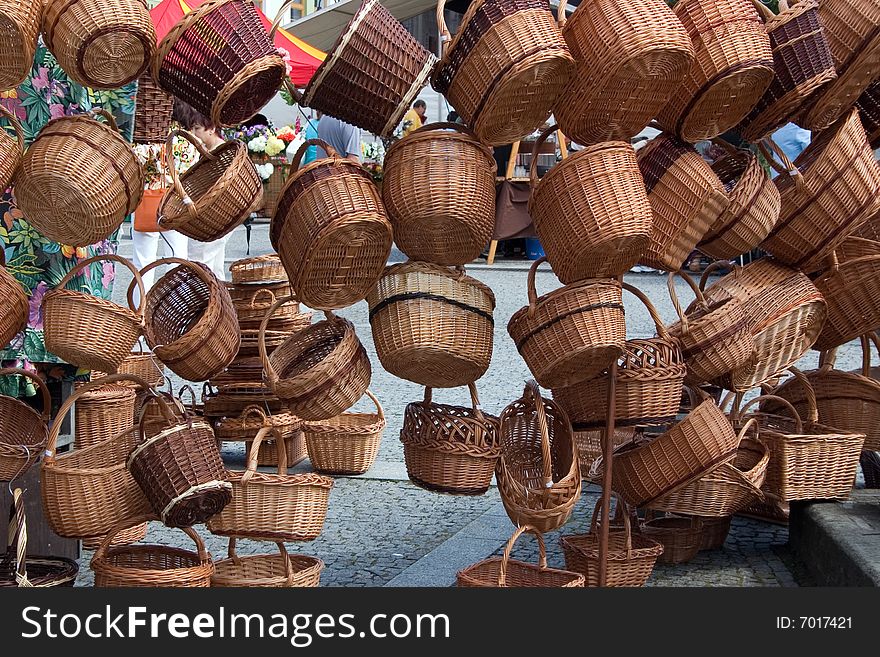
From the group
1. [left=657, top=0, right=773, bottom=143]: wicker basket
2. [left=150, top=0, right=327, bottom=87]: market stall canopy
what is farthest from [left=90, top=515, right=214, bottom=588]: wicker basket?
[left=150, top=0, right=327, bottom=87]: market stall canopy

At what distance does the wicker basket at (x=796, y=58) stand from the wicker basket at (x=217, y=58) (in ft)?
4.44

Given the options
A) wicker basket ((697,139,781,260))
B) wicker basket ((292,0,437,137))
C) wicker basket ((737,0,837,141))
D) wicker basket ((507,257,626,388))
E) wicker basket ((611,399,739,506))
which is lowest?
wicker basket ((611,399,739,506))

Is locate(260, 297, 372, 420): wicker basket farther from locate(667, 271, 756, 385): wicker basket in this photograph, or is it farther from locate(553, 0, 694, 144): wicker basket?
locate(667, 271, 756, 385): wicker basket

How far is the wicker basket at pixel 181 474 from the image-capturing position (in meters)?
2.76

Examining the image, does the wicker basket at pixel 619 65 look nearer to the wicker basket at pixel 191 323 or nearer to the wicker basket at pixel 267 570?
the wicker basket at pixel 191 323

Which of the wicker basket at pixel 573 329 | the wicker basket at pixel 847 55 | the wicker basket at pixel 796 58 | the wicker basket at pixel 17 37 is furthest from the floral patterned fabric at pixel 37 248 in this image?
the wicker basket at pixel 847 55

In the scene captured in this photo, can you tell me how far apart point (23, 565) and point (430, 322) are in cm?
129

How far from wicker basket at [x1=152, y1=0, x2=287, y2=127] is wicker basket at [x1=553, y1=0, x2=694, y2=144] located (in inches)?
29.1

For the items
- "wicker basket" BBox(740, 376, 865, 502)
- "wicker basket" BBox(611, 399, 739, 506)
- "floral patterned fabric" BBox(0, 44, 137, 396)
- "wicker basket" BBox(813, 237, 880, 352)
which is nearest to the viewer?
"wicker basket" BBox(611, 399, 739, 506)

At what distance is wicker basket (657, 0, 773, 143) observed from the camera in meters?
2.92

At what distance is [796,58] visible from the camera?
3.10 m

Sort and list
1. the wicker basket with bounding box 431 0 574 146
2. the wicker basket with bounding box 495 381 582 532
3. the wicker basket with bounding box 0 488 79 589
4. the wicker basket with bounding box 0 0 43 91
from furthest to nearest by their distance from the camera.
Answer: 1. the wicker basket with bounding box 0 488 79 589
2. the wicker basket with bounding box 495 381 582 532
3. the wicker basket with bounding box 431 0 574 146
4. the wicker basket with bounding box 0 0 43 91

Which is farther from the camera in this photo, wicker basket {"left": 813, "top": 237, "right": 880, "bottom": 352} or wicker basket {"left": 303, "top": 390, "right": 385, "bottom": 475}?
wicker basket {"left": 303, "top": 390, "right": 385, "bottom": 475}

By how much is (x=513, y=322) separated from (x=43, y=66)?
1944 millimetres
